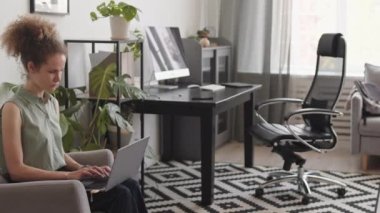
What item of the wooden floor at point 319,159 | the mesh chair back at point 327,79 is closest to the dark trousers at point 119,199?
the mesh chair back at point 327,79

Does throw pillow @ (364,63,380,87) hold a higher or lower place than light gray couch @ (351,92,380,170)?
higher

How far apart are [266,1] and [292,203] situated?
247 cm

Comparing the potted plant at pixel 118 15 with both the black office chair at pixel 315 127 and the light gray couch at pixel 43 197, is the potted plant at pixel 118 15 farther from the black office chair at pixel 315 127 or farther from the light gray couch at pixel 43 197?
the light gray couch at pixel 43 197

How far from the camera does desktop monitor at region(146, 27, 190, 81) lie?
13.8 ft

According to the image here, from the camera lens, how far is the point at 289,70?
5516 mm

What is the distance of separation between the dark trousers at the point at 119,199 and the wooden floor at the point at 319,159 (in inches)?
101

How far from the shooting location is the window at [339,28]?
5.41 metres

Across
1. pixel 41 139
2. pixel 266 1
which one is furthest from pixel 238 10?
pixel 41 139

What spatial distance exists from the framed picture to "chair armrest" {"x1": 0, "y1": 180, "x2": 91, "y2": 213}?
4.40 ft

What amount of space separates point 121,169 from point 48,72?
0.46m

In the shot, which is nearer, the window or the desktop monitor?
the desktop monitor

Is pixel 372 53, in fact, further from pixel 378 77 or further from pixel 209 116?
pixel 209 116

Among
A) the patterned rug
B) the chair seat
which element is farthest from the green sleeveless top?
the chair seat

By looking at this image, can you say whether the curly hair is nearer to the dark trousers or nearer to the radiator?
the dark trousers
